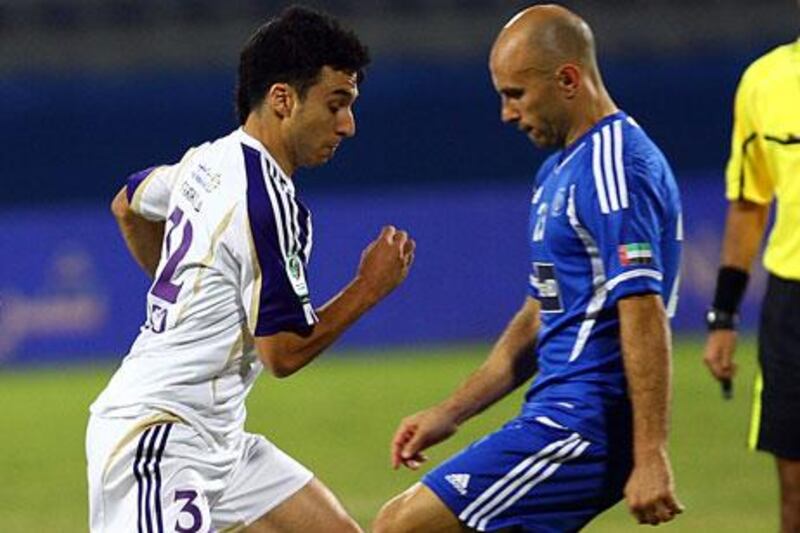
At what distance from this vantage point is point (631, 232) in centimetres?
536

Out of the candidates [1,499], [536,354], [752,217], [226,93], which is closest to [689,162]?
[226,93]

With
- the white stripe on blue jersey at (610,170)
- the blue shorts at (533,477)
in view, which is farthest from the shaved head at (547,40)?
the blue shorts at (533,477)

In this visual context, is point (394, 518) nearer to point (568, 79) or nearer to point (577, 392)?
point (577, 392)

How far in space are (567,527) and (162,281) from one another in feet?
4.40

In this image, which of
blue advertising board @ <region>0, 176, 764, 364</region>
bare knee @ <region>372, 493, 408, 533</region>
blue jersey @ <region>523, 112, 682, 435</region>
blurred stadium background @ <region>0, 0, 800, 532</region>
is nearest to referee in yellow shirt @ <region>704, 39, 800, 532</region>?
blue jersey @ <region>523, 112, 682, 435</region>

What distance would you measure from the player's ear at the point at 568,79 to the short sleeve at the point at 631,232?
0.31 metres

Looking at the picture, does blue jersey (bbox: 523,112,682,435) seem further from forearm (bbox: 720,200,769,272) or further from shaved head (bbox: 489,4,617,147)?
forearm (bbox: 720,200,769,272)

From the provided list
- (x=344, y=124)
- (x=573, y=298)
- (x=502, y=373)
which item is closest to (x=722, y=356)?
(x=502, y=373)

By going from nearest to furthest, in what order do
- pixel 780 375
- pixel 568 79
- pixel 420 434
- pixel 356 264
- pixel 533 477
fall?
pixel 533 477
pixel 568 79
pixel 420 434
pixel 780 375
pixel 356 264

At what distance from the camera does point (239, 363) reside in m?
5.64

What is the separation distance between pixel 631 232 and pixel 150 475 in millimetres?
1475

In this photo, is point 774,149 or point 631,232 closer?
point 631,232

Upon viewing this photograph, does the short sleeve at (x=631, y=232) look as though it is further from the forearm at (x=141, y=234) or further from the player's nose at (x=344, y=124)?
the forearm at (x=141, y=234)

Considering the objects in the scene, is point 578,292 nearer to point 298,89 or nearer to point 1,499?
point 298,89
